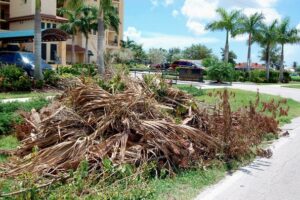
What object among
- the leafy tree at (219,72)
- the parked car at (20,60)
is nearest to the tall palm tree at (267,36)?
the leafy tree at (219,72)

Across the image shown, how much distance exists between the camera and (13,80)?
18.6 meters

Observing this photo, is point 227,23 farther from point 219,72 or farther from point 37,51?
point 37,51

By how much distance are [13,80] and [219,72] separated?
2255 centimetres

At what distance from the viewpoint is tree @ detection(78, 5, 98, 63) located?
179ft

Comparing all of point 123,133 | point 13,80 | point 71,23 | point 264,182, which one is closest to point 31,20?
point 71,23

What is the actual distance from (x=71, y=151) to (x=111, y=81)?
8.19 feet

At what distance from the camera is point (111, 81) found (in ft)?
28.8

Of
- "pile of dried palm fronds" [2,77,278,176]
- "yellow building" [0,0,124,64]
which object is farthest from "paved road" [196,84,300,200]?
"yellow building" [0,0,124,64]

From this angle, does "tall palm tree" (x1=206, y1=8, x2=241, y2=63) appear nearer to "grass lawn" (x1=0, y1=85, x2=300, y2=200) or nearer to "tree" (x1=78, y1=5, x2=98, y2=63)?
"tree" (x1=78, y1=5, x2=98, y2=63)

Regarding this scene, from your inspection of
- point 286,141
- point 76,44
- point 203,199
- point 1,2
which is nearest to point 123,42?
point 76,44

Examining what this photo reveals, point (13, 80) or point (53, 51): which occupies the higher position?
point (53, 51)

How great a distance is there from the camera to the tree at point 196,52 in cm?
9631

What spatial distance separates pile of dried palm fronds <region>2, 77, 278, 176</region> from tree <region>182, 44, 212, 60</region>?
291 feet

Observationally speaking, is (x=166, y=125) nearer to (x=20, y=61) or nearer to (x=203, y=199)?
(x=203, y=199)
